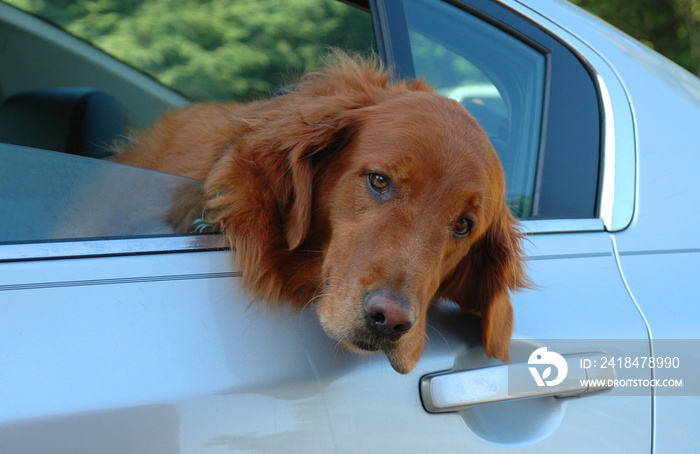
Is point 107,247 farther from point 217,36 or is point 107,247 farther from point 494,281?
point 217,36

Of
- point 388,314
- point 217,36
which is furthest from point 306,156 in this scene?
point 217,36

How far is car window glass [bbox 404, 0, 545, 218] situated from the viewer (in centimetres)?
247

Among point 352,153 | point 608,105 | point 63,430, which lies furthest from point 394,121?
point 63,430

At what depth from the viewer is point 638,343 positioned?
2090 millimetres

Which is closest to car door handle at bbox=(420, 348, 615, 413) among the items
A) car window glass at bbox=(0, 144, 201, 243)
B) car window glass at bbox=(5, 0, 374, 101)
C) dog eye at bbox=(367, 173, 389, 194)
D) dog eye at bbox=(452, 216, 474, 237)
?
dog eye at bbox=(452, 216, 474, 237)

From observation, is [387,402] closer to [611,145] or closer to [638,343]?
[638,343]

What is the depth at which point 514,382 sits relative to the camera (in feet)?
6.41

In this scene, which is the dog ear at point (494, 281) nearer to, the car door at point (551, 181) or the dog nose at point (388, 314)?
the car door at point (551, 181)

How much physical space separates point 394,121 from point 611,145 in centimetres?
87

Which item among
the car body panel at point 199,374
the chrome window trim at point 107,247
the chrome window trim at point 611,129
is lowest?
the car body panel at point 199,374

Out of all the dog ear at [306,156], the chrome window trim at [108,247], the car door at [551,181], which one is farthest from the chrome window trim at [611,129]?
the chrome window trim at [108,247]

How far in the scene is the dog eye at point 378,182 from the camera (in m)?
2.01

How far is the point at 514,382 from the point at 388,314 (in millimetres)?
495

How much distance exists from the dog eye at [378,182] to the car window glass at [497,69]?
628 mm
